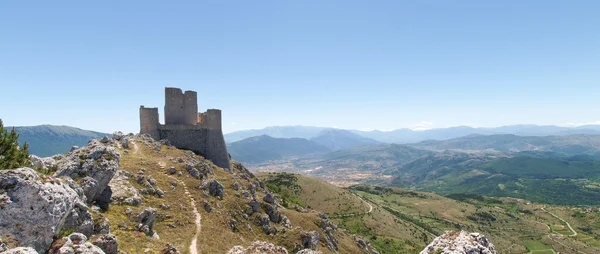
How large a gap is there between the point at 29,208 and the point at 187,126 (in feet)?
202

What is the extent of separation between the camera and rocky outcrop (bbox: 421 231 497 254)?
54.4 feet

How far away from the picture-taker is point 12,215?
17156 mm

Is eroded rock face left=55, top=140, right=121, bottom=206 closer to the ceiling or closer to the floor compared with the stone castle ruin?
closer to the floor

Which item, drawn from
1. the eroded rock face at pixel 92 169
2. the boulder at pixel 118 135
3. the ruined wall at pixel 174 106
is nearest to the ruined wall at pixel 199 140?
the ruined wall at pixel 174 106

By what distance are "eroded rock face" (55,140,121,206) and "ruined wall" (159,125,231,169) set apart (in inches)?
1525

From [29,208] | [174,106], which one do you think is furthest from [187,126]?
[29,208]

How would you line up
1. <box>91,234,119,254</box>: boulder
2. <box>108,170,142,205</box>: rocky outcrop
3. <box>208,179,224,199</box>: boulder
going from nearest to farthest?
<box>91,234,119,254</box>: boulder < <box>108,170,142,205</box>: rocky outcrop < <box>208,179,224,199</box>: boulder

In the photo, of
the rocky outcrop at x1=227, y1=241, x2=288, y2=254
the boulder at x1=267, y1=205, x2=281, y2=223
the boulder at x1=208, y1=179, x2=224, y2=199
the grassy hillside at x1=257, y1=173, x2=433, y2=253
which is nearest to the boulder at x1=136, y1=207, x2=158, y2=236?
the rocky outcrop at x1=227, y1=241, x2=288, y2=254

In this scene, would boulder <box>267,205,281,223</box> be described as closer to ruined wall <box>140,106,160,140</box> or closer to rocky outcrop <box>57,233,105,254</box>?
ruined wall <box>140,106,160,140</box>

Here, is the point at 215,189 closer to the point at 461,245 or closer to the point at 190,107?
the point at 190,107

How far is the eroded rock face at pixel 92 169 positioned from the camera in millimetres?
33875

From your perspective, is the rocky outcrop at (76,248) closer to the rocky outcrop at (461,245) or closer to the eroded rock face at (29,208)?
the eroded rock face at (29,208)

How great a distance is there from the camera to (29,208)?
17.8 metres

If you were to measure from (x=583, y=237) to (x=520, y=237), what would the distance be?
139ft
